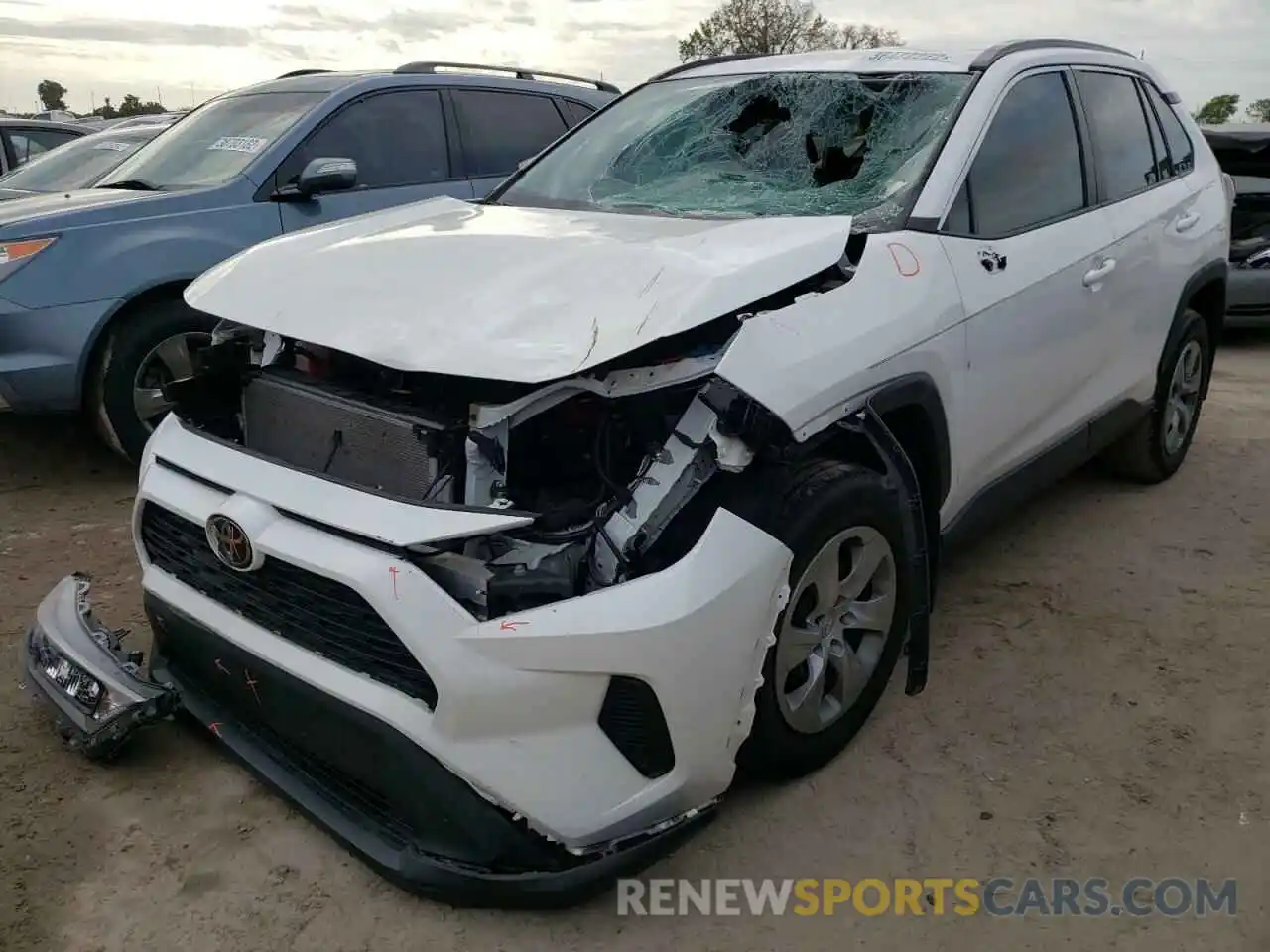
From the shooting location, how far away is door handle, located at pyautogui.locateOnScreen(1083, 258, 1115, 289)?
358 centimetres

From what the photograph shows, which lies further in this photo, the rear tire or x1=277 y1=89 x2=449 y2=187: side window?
x1=277 y1=89 x2=449 y2=187: side window

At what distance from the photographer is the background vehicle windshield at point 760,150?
3.22 metres

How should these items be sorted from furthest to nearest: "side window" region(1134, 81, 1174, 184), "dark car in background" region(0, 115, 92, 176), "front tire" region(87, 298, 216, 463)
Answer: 1. "dark car in background" region(0, 115, 92, 176)
2. "front tire" region(87, 298, 216, 463)
3. "side window" region(1134, 81, 1174, 184)

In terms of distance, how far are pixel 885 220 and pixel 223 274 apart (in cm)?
184

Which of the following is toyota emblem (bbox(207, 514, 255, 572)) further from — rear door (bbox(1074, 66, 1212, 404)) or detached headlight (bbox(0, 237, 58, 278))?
rear door (bbox(1074, 66, 1212, 404))

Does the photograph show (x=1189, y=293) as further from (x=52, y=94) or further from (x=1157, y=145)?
(x=52, y=94)

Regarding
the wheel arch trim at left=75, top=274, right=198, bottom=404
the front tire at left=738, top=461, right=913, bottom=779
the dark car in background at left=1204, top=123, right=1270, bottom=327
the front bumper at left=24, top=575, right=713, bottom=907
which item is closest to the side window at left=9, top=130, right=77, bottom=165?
the wheel arch trim at left=75, top=274, right=198, bottom=404

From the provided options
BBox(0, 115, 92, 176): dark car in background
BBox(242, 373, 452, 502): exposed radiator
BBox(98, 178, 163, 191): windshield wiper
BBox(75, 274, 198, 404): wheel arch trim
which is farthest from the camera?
BBox(0, 115, 92, 176): dark car in background

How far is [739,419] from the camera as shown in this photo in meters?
2.20

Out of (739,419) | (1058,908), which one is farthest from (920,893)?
(739,419)

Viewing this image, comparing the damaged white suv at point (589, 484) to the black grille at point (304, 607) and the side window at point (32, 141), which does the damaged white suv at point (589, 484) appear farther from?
the side window at point (32, 141)

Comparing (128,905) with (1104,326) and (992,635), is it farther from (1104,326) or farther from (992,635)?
(1104,326)

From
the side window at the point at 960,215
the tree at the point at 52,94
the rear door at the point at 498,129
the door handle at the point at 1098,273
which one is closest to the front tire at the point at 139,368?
the rear door at the point at 498,129

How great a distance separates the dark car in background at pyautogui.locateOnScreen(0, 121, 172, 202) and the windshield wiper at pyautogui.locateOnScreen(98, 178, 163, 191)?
1.11 metres
